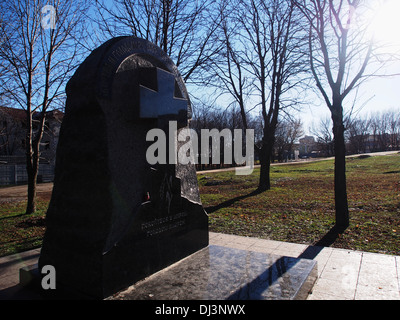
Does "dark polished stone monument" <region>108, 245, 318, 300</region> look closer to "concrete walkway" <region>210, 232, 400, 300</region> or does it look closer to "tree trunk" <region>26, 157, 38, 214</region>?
"concrete walkway" <region>210, 232, 400, 300</region>

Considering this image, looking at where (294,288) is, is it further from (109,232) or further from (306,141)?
(306,141)

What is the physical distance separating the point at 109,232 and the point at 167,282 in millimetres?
927

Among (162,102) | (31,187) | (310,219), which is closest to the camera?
(162,102)

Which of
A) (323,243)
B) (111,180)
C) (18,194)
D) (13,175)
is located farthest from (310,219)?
(13,175)

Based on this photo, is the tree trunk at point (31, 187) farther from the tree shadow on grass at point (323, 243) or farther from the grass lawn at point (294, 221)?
the tree shadow on grass at point (323, 243)

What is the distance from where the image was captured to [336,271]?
4.56 m

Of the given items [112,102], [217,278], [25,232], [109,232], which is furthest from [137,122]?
[25,232]

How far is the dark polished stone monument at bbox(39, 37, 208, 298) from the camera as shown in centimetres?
329

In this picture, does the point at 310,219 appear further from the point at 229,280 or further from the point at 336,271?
the point at 229,280

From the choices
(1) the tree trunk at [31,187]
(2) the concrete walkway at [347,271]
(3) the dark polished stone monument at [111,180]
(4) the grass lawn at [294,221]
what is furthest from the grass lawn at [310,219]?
(1) the tree trunk at [31,187]

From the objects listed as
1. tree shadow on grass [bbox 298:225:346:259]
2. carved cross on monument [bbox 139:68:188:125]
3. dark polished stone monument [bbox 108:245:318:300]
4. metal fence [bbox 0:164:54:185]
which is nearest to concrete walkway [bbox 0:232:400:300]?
tree shadow on grass [bbox 298:225:346:259]

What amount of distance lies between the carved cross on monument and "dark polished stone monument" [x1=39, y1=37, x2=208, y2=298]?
1 centimetres

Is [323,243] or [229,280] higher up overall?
[229,280]

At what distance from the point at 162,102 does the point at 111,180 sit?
1285mm
